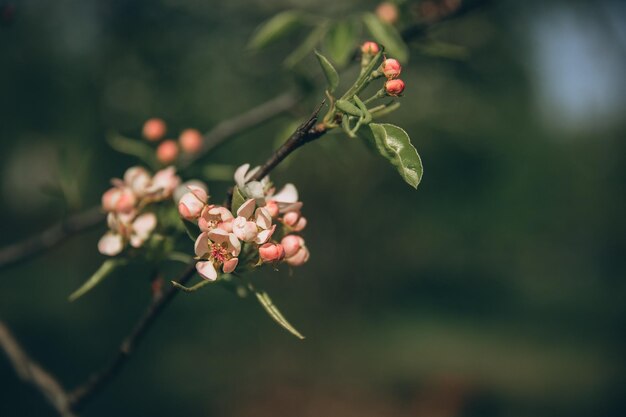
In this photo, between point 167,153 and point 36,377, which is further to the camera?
point 167,153

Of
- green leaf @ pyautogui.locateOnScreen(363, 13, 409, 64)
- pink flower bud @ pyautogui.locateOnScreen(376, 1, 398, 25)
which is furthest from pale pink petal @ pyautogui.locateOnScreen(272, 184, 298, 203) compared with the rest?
pink flower bud @ pyautogui.locateOnScreen(376, 1, 398, 25)

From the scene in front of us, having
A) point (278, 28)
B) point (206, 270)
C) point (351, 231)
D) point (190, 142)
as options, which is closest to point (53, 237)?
point (190, 142)

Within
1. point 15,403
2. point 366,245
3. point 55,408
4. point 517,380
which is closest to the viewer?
point 55,408

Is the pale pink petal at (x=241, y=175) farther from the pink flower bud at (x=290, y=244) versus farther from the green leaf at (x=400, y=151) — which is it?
the green leaf at (x=400, y=151)

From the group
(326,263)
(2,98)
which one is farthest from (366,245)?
(2,98)

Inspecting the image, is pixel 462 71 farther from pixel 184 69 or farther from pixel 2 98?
pixel 2 98

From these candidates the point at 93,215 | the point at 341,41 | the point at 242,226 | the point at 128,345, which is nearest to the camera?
the point at 242,226

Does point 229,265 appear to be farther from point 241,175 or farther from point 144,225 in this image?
point 144,225
